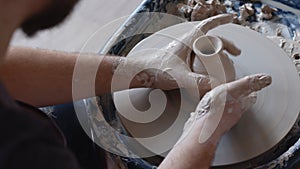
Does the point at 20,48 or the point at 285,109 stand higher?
the point at 20,48

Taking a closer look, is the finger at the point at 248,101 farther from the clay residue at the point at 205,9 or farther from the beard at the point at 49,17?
the beard at the point at 49,17

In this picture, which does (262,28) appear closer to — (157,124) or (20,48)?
(157,124)

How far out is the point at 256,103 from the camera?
4.30ft

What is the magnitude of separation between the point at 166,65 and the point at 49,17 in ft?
2.16

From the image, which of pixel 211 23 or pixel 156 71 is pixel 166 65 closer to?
pixel 156 71

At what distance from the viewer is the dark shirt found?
665 millimetres

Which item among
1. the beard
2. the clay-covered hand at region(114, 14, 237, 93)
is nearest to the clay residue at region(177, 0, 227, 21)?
the clay-covered hand at region(114, 14, 237, 93)

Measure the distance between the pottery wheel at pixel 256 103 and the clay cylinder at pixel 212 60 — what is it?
0.08 m

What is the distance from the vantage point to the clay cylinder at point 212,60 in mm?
Answer: 1277

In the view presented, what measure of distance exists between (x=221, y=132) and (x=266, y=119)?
163 millimetres

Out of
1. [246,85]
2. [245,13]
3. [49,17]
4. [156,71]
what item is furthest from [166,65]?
[49,17]

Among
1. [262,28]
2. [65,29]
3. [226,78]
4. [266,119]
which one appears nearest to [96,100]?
[226,78]

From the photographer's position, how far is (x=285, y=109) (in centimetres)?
131

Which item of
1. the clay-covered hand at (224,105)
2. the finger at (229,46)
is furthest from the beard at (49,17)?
the finger at (229,46)
